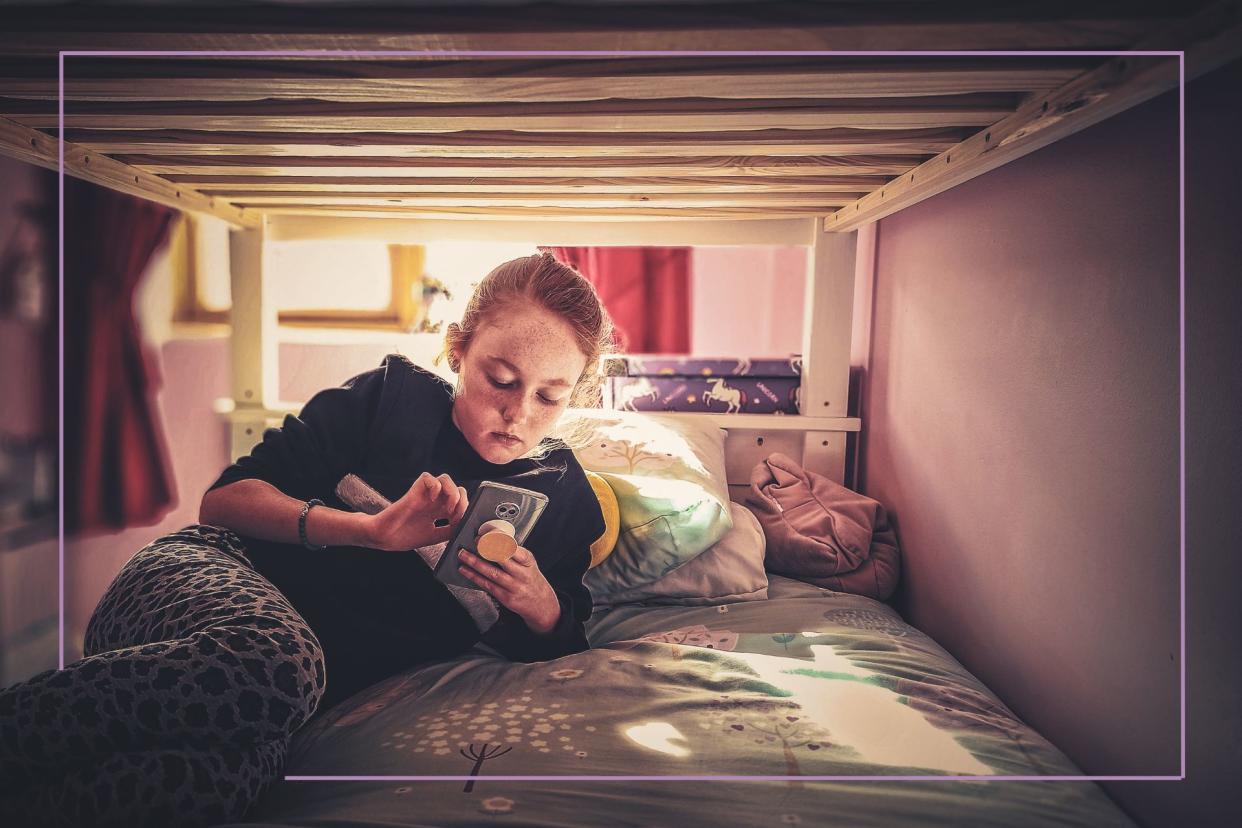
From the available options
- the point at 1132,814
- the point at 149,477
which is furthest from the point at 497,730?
the point at 149,477

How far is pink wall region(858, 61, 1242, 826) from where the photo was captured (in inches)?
27.2

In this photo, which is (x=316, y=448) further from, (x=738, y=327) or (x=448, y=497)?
(x=738, y=327)

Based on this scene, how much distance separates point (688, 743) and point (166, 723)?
52cm

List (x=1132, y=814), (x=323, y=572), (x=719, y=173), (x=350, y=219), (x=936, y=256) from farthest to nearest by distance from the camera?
1. (x=350, y=219)
2. (x=936, y=256)
3. (x=719, y=173)
4. (x=323, y=572)
5. (x=1132, y=814)

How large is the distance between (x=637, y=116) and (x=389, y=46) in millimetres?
304

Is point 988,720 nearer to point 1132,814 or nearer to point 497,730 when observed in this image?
point 1132,814

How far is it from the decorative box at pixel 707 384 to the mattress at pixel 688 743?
2.09ft

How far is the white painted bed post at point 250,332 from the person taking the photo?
1312 millimetres

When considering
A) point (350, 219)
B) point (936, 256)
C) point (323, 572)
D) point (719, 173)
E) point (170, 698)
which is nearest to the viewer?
point (170, 698)

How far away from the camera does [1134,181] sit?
76 centimetres

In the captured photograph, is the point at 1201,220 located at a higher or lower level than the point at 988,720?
higher

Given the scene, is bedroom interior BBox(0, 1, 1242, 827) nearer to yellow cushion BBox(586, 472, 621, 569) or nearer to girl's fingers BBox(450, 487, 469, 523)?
yellow cushion BBox(586, 472, 621, 569)

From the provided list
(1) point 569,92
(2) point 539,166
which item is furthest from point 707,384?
(1) point 569,92

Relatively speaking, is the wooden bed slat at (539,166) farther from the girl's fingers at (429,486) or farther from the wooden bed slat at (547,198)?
the girl's fingers at (429,486)
